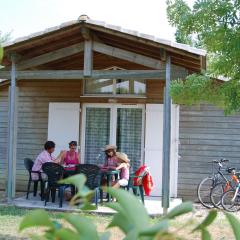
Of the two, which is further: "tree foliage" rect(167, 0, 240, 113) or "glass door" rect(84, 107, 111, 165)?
"glass door" rect(84, 107, 111, 165)

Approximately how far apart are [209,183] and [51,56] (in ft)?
13.0

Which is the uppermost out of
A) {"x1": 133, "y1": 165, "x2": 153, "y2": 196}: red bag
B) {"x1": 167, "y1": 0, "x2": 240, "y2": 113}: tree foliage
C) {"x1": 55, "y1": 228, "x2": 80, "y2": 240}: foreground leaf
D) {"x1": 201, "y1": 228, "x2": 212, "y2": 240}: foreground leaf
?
{"x1": 167, "y1": 0, "x2": 240, "y2": 113}: tree foliage

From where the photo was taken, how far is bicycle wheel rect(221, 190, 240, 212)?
29.9 feet

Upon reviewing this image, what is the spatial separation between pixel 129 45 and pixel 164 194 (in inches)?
106

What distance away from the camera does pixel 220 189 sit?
30.6 ft

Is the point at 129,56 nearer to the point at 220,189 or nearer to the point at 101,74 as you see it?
the point at 101,74

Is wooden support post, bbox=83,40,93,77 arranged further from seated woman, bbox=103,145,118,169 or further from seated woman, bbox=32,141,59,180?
seated woman, bbox=32,141,59,180

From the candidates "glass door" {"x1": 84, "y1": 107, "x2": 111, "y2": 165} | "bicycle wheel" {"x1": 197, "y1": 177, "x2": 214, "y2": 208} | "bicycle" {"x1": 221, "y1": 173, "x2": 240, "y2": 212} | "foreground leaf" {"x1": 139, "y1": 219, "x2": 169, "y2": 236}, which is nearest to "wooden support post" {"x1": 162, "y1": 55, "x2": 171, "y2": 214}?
"bicycle" {"x1": 221, "y1": 173, "x2": 240, "y2": 212}

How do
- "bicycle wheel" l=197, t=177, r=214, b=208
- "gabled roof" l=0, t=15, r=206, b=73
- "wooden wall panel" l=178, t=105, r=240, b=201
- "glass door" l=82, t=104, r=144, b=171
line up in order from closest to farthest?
1. "gabled roof" l=0, t=15, r=206, b=73
2. "bicycle wheel" l=197, t=177, r=214, b=208
3. "wooden wall panel" l=178, t=105, r=240, b=201
4. "glass door" l=82, t=104, r=144, b=171

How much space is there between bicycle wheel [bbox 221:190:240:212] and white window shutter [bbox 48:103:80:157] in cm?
329

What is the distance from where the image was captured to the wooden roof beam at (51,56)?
8.32 metres

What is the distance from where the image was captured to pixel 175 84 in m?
5.58

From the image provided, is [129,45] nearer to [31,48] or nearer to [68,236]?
[31,48]

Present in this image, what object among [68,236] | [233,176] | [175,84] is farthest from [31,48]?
[68,236]
